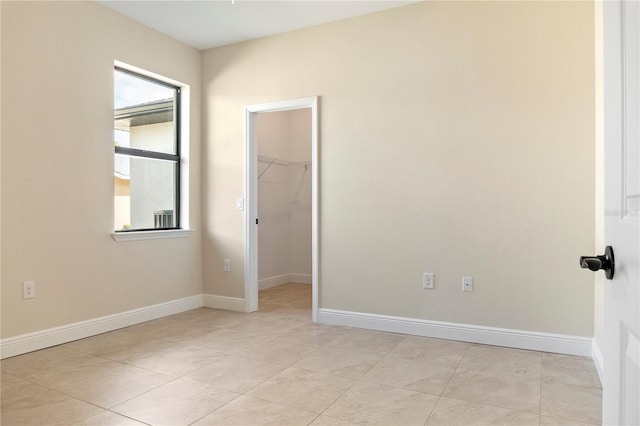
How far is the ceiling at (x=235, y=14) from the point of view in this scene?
11.1 ft

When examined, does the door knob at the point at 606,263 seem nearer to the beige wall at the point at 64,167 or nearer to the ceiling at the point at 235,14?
the ceiling at the point at 235,14

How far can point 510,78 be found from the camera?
3057 mm

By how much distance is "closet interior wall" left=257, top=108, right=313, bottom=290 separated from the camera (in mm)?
5590

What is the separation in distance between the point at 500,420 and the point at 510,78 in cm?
236

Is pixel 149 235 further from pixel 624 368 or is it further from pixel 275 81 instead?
pixel 624 368

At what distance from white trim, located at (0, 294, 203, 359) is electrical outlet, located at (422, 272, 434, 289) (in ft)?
7.99

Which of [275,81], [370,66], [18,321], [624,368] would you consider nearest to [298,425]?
[624,368]

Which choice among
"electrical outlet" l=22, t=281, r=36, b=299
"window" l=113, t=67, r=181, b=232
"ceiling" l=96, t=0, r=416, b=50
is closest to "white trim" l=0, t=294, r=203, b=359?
"electrical outlet" l=22, t=281, r=36, b=299

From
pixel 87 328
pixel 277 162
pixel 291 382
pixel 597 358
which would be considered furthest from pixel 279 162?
pixel 597 358

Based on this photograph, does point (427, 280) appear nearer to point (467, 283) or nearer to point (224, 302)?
point (467, 283)

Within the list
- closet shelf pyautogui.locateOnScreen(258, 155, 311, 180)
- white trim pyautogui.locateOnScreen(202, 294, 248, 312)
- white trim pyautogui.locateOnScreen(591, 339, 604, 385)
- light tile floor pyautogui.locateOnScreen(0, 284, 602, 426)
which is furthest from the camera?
closet shelf pyautogui.locateOnScreen(258, 155, 311, 180)

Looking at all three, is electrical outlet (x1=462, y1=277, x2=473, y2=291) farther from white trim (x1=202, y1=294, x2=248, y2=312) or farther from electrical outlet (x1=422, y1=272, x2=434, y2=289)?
white trim (x1=202, y1=294, x2=248, y2=312)

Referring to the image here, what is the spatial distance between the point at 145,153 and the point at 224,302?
170cm

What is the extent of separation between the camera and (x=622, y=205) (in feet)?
2.76
